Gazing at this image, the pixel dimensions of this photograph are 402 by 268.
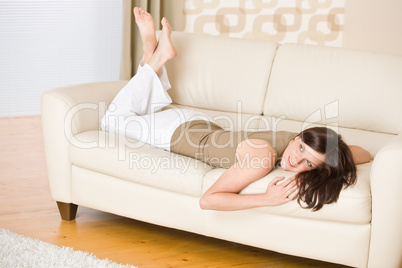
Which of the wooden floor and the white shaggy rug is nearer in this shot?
the white shaggy rug

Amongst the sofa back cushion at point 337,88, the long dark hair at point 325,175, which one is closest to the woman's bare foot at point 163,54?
the sofa back cushion at point 337,88

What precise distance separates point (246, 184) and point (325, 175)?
311mm

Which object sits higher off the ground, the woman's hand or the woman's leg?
the woman's leg

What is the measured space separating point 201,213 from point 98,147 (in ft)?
1.89

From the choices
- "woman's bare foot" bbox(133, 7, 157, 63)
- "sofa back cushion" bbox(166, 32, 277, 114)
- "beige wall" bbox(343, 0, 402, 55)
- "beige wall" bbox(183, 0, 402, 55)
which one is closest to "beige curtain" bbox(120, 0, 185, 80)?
"beige wall" bbox(183, 0, 402, 55)

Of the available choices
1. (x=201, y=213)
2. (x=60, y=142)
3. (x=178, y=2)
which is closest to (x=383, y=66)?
(x=201, y=213)

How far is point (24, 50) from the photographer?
497 cm

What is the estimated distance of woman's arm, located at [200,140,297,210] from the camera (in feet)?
7.07

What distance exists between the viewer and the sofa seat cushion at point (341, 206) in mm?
2092

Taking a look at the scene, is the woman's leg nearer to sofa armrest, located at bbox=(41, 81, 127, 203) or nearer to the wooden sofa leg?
sofa armrest, located at bbox=(41, 81, 127, 203)

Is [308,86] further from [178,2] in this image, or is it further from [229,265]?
[178,2]

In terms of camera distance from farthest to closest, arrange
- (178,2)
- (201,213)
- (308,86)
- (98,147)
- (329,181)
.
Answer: (178,2) → (308,86) → (98,147) → (201,213) → (329,181)

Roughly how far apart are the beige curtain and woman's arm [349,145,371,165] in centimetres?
308

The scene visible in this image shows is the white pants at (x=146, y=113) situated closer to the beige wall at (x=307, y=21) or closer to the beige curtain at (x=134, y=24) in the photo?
the beige curtain at (x=134, y=24)
